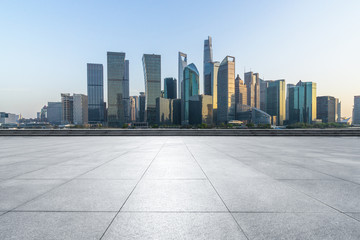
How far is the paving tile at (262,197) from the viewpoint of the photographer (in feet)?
11.7

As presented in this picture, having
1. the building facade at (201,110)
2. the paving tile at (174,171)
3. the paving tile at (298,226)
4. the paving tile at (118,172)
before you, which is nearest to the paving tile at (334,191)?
the paving tile at (298,226)

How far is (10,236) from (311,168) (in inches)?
343

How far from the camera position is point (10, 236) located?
270 centimetres

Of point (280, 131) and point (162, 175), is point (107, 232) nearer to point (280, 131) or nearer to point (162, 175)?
point (162, 175)

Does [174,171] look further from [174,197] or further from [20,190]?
[20,190]

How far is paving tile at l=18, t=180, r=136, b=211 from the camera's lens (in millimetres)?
3605

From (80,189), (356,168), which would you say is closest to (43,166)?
(80,189)

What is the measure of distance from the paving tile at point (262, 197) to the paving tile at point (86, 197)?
8.14 feet

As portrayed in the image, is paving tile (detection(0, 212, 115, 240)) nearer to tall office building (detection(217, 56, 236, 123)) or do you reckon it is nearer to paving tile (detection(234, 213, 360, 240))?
paving tile (detection(234, 213, 360, 240))

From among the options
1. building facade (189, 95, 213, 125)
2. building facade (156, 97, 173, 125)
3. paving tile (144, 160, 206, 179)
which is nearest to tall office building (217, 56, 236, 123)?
building facade (189, 95, 213, 125)

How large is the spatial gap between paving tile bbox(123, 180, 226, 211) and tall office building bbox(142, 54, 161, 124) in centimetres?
18323

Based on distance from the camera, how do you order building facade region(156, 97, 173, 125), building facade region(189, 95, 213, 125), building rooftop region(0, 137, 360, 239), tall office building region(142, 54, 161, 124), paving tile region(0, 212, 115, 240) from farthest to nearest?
tall office building region(142, 54, 161, 124), building facade region(189, 95, 213, 125), building facade region(156, 97, 173, 125), building rooftop region(0, 137, 360, 239), paving tile region(0, 212, 115, 240)

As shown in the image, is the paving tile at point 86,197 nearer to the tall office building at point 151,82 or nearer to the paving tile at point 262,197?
the paving tile at point 262,197

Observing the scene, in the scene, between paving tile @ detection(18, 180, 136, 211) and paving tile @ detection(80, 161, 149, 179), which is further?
paving tile @ detection(80, 161, 149, 179)
